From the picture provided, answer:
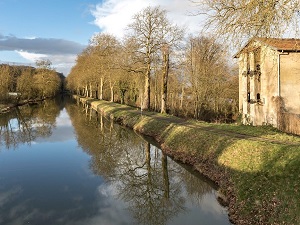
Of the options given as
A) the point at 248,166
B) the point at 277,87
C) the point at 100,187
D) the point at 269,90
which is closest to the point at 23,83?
the point at 269,90

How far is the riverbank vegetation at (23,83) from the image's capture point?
52.0 metres

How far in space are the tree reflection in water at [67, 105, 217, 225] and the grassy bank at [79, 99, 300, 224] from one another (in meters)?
1.03

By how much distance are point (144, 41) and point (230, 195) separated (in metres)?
25.0

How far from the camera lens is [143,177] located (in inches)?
570

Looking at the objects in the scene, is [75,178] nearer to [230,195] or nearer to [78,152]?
[78,152]

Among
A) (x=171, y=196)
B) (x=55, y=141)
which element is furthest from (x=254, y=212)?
(x=55, y=141)

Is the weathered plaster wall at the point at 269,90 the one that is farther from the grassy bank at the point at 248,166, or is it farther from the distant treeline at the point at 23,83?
the distant treeline at the point at 23,83

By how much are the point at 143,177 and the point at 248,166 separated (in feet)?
17.0

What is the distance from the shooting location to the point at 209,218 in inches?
386

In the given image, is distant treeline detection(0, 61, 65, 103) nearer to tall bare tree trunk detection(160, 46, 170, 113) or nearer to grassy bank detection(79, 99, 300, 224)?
tall bare tree trunk detection(160, 46, 170, 113)

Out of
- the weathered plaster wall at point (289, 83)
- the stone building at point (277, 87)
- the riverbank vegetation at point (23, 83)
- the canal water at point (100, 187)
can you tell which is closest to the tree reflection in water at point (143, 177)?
the canal water at point (100, 187)

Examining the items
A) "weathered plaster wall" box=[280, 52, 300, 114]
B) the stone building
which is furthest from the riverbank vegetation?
"weathered plaster wall" box=[280, 52, 300, 114]

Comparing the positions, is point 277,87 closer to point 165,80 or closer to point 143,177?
point 143,177

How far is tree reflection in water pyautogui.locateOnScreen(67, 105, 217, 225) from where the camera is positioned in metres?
10.7
